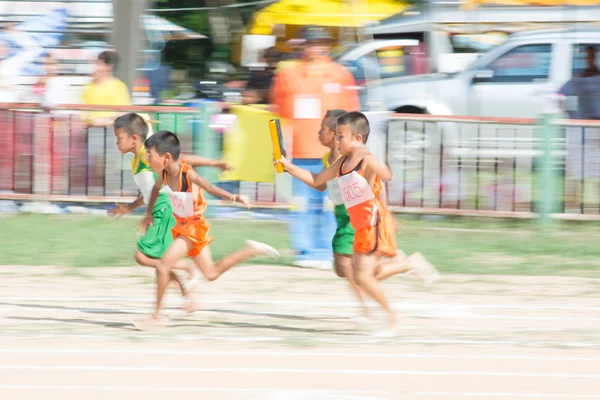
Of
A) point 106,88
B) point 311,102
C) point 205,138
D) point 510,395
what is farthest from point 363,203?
point 106,88

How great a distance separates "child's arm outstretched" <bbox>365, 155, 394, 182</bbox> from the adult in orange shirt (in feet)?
8.77

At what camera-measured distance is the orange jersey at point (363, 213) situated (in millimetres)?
7254

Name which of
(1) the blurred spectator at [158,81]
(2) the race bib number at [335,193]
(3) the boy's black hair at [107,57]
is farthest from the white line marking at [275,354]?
(1) the blurred spectator at [158,81]

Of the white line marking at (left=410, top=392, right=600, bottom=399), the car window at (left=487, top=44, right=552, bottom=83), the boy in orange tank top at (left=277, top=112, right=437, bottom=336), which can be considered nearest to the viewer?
the white line marking at (left=410, top=392, right=600, bottom=399)

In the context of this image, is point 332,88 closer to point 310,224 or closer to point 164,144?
point 310,224

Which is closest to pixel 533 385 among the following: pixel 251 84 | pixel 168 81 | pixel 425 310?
pixel 425 310

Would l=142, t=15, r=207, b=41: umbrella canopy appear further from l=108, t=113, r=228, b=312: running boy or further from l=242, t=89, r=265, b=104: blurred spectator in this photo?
l=108, t=113, r=228, b=312: running boy

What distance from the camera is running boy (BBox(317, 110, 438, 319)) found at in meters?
7.63

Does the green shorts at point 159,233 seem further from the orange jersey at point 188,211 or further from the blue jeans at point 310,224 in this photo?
the blue jeans at point 310,224

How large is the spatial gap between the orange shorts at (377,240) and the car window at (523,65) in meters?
8.86

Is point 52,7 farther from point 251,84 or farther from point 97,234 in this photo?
point 97,234

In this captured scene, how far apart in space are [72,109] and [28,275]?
3261mm

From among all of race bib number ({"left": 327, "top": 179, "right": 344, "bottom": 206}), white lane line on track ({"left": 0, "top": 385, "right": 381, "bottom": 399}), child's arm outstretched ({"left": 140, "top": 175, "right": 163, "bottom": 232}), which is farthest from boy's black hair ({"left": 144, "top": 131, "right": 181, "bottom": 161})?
white lane line on track ({"left": 0, "top": 385, "right": 381, "bottom": 399})

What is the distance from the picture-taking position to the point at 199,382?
5.98 metres
